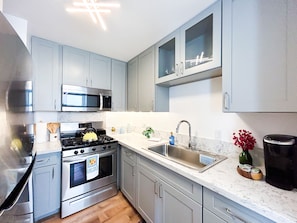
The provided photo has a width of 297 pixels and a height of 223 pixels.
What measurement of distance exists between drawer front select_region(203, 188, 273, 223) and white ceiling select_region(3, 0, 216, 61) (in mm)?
1553

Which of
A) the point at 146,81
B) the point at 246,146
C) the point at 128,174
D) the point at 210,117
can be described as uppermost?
the point at 146,81

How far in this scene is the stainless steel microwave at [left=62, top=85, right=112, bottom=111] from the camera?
201 centimetres

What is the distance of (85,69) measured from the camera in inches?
87.0

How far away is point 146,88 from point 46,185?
181 cm

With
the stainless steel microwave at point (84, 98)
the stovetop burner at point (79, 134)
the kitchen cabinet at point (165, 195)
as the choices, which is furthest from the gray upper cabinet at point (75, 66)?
the kitchen cabinet at point (165, 195)

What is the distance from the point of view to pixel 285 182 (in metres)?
0.81

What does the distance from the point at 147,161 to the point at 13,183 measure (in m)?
1.16

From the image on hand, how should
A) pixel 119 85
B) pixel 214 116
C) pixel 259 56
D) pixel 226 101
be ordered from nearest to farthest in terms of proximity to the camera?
pixel 259 56
pixel 226 101
pixel 214 116
pixel 119 85

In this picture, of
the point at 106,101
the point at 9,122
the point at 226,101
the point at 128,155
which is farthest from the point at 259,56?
the point at 106,101

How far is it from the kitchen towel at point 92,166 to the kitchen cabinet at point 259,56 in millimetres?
1760

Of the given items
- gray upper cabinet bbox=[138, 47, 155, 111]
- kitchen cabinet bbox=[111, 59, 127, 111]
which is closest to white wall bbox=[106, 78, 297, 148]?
gray upper cabinet bbox=[138, 47, 155, 111]

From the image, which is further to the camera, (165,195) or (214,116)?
(214,116)

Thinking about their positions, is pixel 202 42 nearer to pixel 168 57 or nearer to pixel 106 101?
pixel 168 57

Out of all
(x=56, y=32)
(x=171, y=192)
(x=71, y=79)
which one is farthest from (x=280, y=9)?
(x=71, y=79)
